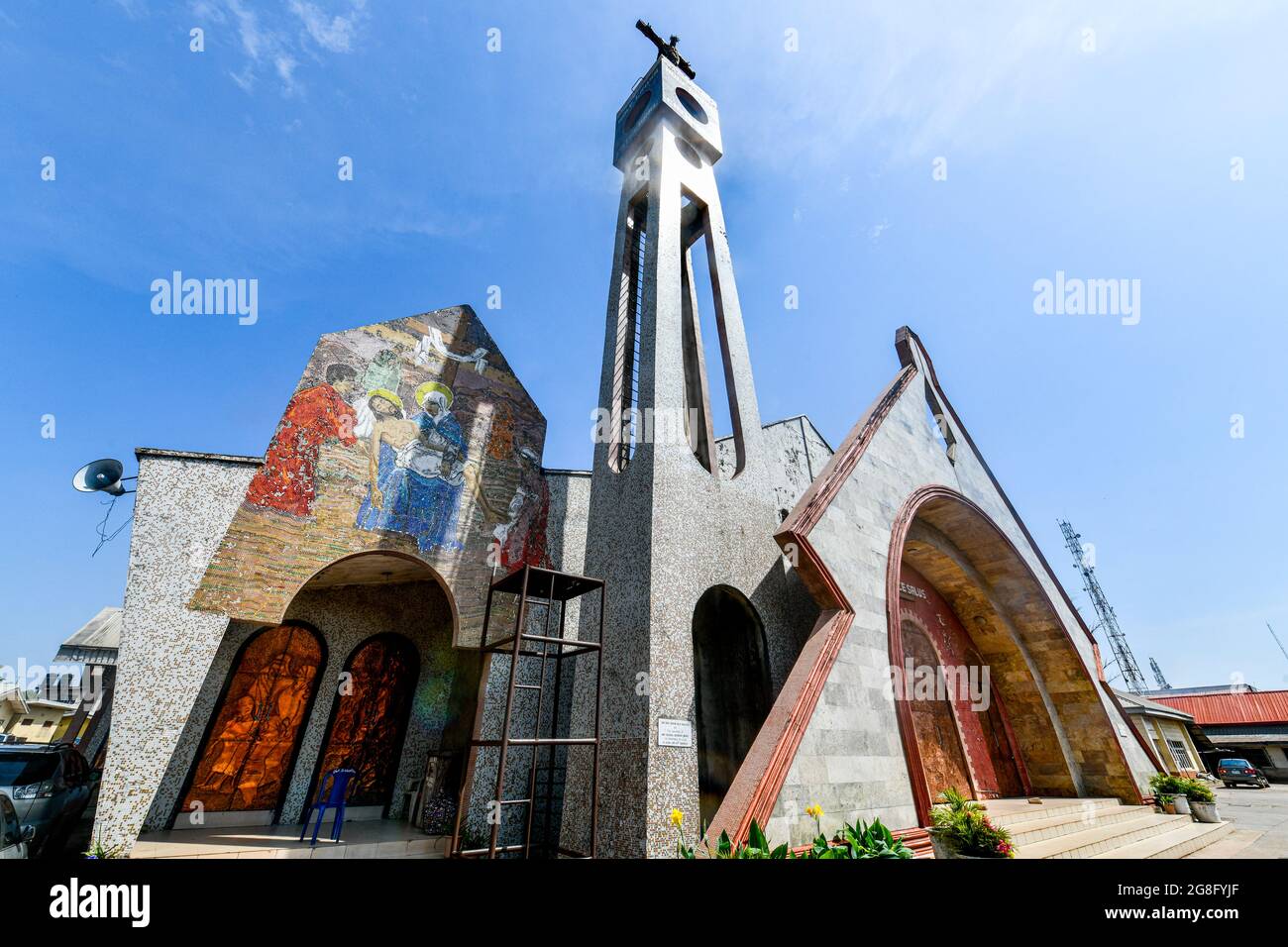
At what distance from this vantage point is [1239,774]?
19406 mm

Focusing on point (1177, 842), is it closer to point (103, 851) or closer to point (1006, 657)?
point (1006, 657)

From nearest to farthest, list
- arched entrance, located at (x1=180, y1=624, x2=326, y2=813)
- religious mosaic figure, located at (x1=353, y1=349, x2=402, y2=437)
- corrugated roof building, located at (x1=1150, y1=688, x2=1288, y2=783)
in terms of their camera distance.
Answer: arched entrance, located at (x1=180, y1=624, x2=326, y2=813), religious mosaic figure, located at (x1=353, y1=349, x2=402, y2=437), corrugated roof building, located at (x1=1150, y1=688, x2=1288, y2=783)

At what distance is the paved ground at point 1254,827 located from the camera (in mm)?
7068

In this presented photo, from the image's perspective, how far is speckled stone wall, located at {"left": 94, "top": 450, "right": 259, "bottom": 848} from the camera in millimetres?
6230

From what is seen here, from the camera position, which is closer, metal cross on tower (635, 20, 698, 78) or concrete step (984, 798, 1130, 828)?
concrete step (984, 798, 1130, 828)

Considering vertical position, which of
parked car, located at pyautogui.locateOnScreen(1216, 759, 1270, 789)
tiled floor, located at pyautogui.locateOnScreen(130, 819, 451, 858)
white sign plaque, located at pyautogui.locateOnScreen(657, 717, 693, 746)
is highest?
white sign plaque, located at pyautogui.locateOnScreen(657, 717, 693, 746)

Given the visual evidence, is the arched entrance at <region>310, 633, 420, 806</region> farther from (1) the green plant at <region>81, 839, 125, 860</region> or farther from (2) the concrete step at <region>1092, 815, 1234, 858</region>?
(2) the concrete step at <region>1092, 815, 1234, 858</region>

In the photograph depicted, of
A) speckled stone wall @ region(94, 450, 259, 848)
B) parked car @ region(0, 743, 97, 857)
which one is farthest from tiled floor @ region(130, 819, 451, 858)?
parked car @ region(0, 743, 97, 857)

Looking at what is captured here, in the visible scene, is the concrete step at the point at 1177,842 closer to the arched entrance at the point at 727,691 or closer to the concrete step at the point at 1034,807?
the concrete step at the point at 1034,807

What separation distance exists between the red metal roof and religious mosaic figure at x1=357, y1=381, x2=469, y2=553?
28943 millimetres

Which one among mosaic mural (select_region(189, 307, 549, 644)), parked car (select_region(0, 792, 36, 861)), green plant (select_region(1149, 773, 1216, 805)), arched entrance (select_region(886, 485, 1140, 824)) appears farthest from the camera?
arched entrance (select_region(886, 485, 1140, 824))

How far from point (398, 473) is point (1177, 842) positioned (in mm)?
12526

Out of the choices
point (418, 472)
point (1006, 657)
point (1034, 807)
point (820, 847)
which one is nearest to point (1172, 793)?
point (1006, 657)
